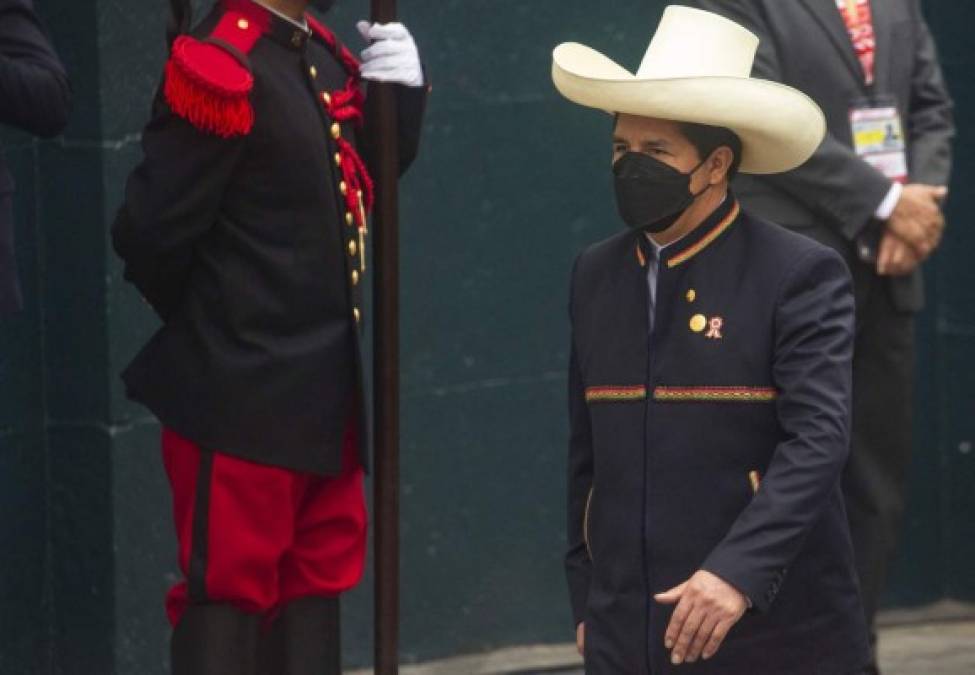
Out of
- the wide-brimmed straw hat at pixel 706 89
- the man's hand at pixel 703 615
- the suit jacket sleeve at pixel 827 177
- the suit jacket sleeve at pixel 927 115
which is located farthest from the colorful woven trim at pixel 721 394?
the suit jacket sleeve at pixel 927 115

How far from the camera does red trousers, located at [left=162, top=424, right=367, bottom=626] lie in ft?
16.2

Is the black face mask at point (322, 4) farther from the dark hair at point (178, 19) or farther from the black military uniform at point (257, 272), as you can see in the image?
the dark hair at point (178, 19)

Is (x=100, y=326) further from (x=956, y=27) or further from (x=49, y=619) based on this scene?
(x=956, y=27)

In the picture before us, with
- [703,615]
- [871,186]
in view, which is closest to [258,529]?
[703,615]

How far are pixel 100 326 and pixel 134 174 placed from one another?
1.05 meters

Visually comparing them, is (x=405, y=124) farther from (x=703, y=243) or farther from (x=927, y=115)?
(x=927, y=115)

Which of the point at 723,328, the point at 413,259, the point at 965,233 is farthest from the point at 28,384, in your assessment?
the point at 965,233

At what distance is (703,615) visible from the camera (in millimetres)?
4008

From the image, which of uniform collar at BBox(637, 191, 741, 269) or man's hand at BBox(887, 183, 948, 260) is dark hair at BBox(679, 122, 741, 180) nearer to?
uniform collar at BBox(637, 191, 741, 269)

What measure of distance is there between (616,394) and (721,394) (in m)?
→ 0.19

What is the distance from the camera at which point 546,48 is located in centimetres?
656

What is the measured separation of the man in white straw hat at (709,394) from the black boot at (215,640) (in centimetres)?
88

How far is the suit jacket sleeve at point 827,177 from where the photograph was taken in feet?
19.0

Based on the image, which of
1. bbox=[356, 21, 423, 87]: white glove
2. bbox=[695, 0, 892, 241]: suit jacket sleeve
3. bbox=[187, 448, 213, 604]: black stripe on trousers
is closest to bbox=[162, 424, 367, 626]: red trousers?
bbox=[187, 448, 213, 604]: black stripe on trousers
